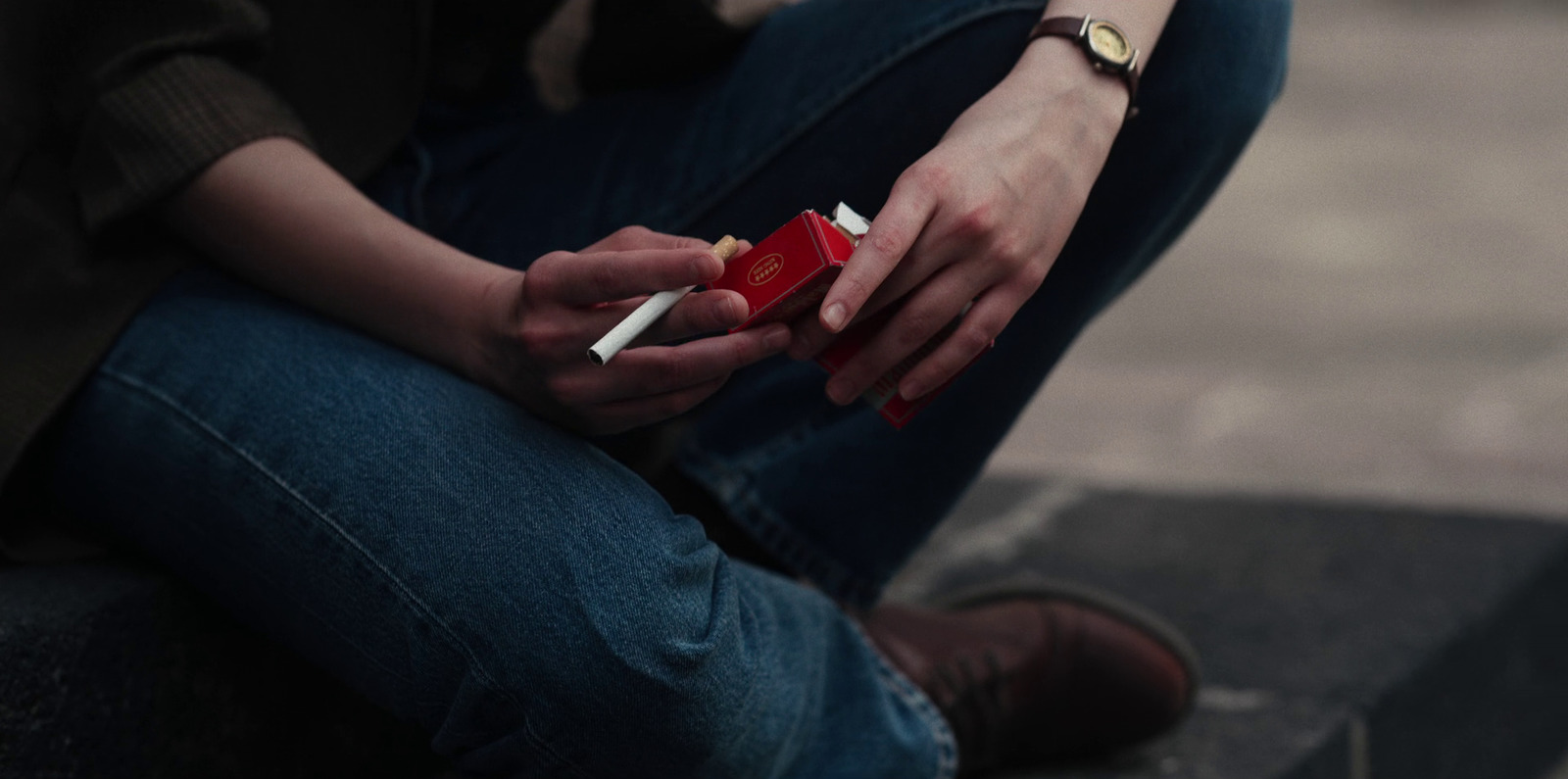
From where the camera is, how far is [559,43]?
0.96 meters

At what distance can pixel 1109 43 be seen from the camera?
759 mm

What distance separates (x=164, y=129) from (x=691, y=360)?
35cm

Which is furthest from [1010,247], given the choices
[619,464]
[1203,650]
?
[1203,650]

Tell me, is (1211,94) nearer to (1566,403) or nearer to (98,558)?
(98,558)

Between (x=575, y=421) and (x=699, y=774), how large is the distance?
0.66 ft

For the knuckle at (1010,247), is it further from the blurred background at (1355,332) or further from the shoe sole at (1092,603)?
the blurred background at (1355,332)

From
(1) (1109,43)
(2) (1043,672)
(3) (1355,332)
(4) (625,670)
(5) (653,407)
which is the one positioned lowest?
(3) (1355,332)

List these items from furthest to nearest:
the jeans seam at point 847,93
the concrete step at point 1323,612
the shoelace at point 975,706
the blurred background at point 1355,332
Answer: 1. the blurred background at point 1355,332
2. the concrete step at point 1323,612
3. the shoelace at point 975,706
4. the jeans seam at point 847,93

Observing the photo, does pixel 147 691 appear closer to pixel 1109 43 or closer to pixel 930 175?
pixel 930 175

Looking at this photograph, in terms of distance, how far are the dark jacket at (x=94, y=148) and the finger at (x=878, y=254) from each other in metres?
0.37

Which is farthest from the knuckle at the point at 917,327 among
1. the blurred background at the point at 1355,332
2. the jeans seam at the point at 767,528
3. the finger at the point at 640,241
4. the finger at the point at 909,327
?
the blurred background at the point at 1355,332

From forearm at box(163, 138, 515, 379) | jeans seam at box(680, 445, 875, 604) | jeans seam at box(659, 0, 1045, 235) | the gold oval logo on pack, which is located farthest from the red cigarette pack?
jeans seam at box(680, 445, 875, 604)

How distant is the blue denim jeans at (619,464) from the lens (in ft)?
2.26

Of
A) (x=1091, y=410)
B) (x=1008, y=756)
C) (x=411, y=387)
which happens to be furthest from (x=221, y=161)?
(x=1091, y=410)
